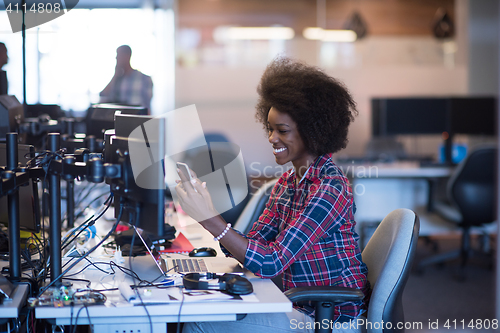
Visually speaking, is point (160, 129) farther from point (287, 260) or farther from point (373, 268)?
point (373, 268)

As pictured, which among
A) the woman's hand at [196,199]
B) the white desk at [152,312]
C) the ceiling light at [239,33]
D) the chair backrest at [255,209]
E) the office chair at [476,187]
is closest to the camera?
the white desk at [152,312]

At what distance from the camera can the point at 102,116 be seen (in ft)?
6.95

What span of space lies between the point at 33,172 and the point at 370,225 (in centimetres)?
309

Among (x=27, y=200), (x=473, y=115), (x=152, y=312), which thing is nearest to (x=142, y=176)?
(x=152, y=312)

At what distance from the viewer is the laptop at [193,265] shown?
4.80ft

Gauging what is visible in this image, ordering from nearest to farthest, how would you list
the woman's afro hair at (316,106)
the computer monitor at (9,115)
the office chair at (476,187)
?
1. the woman's afro hair at (316,106)
2. the computer monitor at (9,115)
3. the office chair at (476,187)

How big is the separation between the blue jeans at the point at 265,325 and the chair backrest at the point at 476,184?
2.41 m

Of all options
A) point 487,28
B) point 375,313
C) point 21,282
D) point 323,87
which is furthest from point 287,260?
point 487,28

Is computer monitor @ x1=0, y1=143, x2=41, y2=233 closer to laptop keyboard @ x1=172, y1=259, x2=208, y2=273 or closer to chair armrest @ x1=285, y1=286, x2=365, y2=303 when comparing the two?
laptop keyboard @ x1=172, y1=259, x2=208, y2=273

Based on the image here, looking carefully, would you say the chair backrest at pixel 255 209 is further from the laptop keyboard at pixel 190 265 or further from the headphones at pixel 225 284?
the headphones at pixel 225 284

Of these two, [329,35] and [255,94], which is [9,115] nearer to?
[255,94]

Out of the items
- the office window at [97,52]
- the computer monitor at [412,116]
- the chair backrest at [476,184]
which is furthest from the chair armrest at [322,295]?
the office window at [97,52]

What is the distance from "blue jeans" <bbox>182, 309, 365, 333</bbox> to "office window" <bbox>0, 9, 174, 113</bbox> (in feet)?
13.9

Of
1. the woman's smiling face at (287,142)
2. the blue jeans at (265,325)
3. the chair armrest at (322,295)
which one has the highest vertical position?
the woman's smiling face at (287,142)
